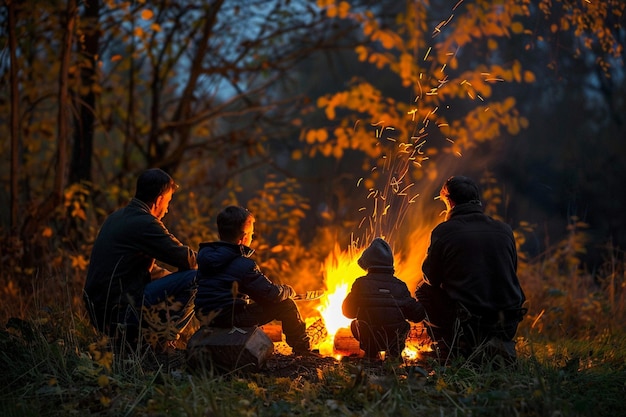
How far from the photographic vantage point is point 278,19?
1186cm

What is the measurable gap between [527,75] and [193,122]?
5.20m

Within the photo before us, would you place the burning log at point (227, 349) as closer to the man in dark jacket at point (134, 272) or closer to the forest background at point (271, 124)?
the man in dark jacket at point (134, 272)

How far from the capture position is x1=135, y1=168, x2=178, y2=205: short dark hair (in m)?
6.11

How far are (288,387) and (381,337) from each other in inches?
42.5

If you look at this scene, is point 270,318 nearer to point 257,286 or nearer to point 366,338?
point 257,286

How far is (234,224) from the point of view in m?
5.71

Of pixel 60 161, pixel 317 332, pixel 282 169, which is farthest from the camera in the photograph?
pixel 282 169

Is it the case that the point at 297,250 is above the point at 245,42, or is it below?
below

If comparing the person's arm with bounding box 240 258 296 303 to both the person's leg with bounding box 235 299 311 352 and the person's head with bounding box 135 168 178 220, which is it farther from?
the person's head with bounding box 135 168 178 220

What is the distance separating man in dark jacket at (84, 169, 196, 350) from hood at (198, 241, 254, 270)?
46cm

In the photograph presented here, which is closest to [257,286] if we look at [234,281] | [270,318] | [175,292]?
[234,281]

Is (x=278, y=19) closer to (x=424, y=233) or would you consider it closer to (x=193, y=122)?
(x=193, y=122)

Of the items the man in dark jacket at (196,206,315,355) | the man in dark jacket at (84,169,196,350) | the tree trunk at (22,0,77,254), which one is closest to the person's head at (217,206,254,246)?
the man in dark jacket at (196,206,315,355)

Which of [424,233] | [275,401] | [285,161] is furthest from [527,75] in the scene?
[285,161]
